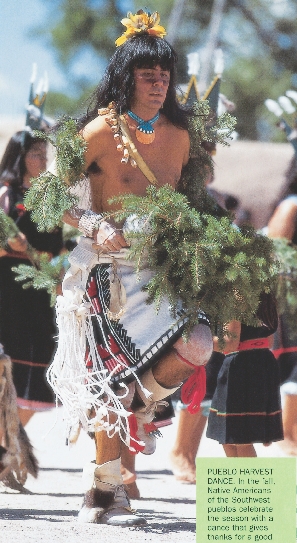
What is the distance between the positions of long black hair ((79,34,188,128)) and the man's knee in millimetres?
854

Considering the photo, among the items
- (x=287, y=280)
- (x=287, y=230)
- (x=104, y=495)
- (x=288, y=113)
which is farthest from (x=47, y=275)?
(x=288, y=113)

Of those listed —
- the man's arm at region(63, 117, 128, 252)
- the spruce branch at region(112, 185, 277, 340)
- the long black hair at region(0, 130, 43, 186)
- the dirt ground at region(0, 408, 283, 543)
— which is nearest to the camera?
the dirt ground at region(0, 408, 283, 543)

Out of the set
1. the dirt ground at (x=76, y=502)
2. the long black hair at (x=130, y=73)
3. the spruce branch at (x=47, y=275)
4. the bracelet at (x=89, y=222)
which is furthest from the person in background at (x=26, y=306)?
the bracelet at (x=89, y=222)

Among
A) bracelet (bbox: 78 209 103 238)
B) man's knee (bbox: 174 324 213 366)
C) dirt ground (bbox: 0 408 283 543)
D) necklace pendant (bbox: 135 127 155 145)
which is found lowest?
dirt ground (bbox: 0 408 283 543)

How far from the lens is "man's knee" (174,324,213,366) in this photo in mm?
3707

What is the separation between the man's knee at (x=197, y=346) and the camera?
3.71 meters

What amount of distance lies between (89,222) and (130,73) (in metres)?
0.62

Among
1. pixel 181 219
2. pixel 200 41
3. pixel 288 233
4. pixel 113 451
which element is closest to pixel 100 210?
pixel 181 219

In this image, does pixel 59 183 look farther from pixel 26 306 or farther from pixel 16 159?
pixel 26 306

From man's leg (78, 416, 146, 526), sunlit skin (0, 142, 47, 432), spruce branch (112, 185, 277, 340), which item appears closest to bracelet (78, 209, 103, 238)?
spruce branch (112, 185, 277, 340)

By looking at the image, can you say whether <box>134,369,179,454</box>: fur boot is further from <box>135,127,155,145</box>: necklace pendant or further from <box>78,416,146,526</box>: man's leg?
<box>135,127,155,145</box>: necklace pendant

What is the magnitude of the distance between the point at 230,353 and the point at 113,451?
98cm

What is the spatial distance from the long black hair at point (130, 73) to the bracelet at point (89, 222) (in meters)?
0.39

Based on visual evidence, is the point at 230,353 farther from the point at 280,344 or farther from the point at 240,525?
the point at 240,525
